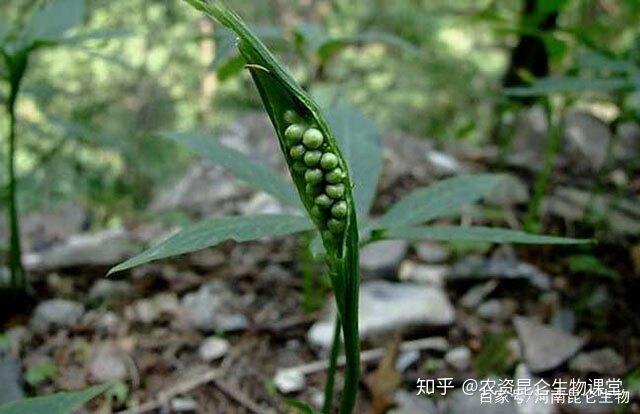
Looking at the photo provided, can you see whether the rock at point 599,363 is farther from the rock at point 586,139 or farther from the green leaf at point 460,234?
the rock at point 586,139

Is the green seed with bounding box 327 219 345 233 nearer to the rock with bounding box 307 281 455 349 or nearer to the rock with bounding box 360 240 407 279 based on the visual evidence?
the rock with bounding box 307 281 455 349

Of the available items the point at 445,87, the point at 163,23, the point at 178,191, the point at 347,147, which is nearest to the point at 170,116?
the point at 163,23

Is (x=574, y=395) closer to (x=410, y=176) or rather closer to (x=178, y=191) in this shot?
(x=410, y=176)

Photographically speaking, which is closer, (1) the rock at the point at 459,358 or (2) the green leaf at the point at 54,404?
(2) the green leaf at the point at 54,404

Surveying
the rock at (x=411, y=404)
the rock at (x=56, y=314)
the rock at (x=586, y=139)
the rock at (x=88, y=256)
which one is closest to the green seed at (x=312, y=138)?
the rock at (x=411, y=404)

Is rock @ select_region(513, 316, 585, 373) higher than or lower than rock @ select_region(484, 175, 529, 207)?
lower

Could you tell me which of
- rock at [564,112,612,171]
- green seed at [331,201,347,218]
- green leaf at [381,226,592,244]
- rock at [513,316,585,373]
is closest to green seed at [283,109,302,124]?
green seed at [331,201,347,218]
